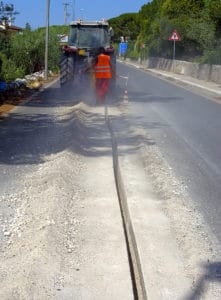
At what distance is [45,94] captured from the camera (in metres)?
23.2

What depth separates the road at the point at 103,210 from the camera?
4.85 m

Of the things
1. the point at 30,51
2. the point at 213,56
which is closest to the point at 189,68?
the point at 213,56

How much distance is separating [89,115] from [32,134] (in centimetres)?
363

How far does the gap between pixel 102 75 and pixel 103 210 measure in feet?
39.8

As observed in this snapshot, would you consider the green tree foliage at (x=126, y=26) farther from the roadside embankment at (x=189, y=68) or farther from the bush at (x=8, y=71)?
the bush at (x=8, y=71)

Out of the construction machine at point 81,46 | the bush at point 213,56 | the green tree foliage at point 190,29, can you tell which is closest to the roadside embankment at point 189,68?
the bush at point 213,56

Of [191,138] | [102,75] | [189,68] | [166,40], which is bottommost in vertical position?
[189,68]

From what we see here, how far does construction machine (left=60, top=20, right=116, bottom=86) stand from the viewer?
21969mm

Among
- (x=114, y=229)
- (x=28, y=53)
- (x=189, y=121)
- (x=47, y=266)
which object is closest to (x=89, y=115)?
(x=189, y=121)

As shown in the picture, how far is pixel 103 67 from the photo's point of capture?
18359mm

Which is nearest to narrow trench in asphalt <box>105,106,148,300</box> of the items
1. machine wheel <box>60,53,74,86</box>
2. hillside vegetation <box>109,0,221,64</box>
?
machine wheel <box>60,53,74,86</box>

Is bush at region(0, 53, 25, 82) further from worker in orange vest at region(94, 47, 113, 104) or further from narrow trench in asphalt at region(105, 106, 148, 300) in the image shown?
narrow trench in asphalt at region(105, 106, 148, 300)

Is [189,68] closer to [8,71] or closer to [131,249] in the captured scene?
[8,71]

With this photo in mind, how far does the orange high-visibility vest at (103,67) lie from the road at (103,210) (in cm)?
482
